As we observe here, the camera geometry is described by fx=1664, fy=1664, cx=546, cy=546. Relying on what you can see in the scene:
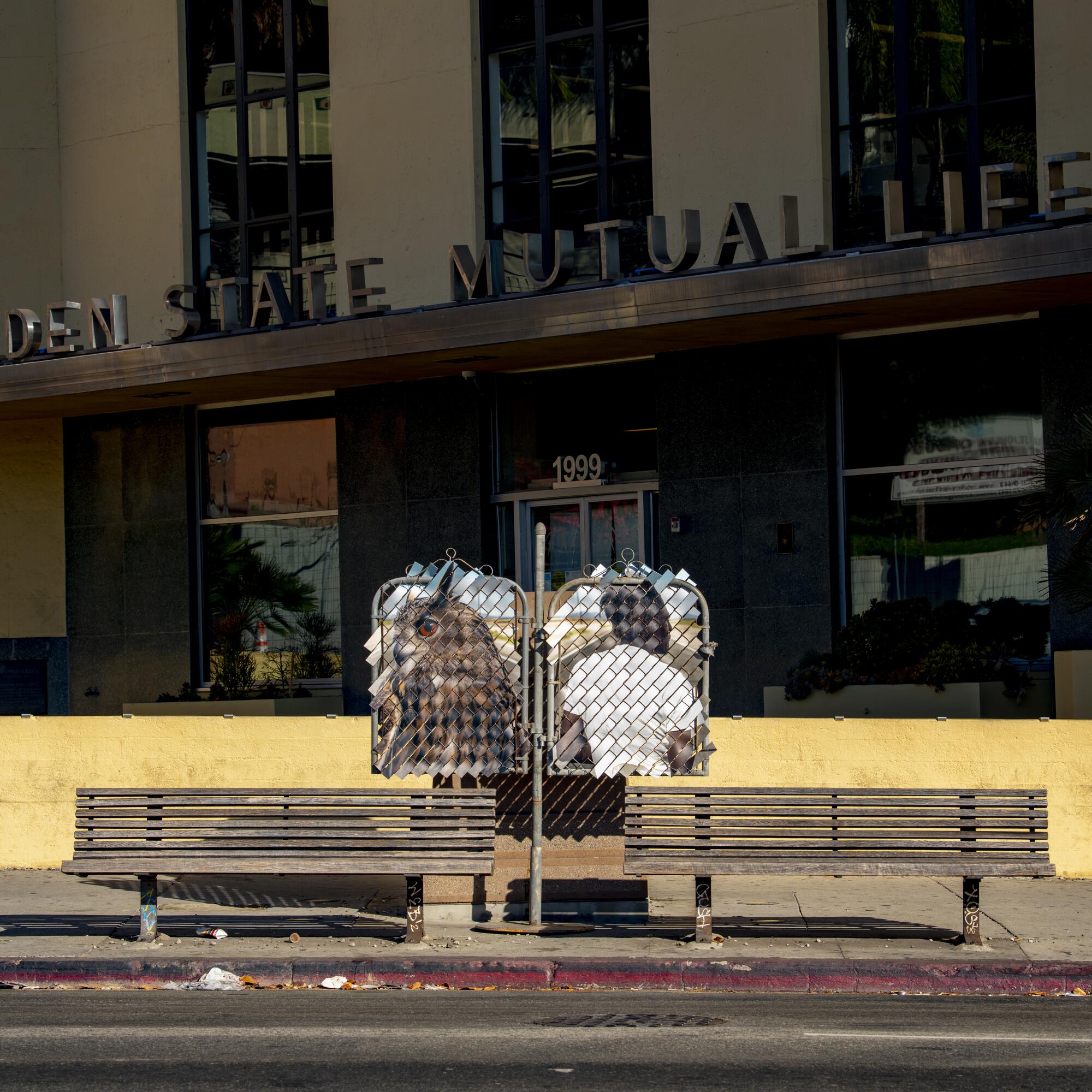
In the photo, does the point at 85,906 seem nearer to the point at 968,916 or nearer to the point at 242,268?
the point at 968,916

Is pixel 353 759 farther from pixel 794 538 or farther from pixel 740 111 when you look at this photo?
pixel 740 111

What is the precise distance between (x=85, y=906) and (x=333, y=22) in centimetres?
1201

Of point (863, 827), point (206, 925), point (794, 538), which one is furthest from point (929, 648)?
point (206, 925)

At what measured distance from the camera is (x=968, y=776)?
12.3 m

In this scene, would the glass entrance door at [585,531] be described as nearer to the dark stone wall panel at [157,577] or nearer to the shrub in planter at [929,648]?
the shrub in planter at [929,648]

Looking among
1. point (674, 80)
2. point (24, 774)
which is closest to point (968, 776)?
point (24, 774)

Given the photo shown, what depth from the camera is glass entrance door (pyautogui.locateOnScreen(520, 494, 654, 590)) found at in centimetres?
1833

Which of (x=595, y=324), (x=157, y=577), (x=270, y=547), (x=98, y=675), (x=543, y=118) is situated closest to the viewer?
(x=595, y=324)

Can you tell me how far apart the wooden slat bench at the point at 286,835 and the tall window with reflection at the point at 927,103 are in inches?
337

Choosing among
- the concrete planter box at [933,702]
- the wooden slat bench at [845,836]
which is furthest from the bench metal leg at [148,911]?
the concrete planter box at [933,702]

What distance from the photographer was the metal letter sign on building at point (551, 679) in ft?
33.8

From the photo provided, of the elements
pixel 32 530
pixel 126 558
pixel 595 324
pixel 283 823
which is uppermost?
pixel 595 324

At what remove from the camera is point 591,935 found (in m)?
10.2

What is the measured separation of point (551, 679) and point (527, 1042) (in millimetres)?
3147
